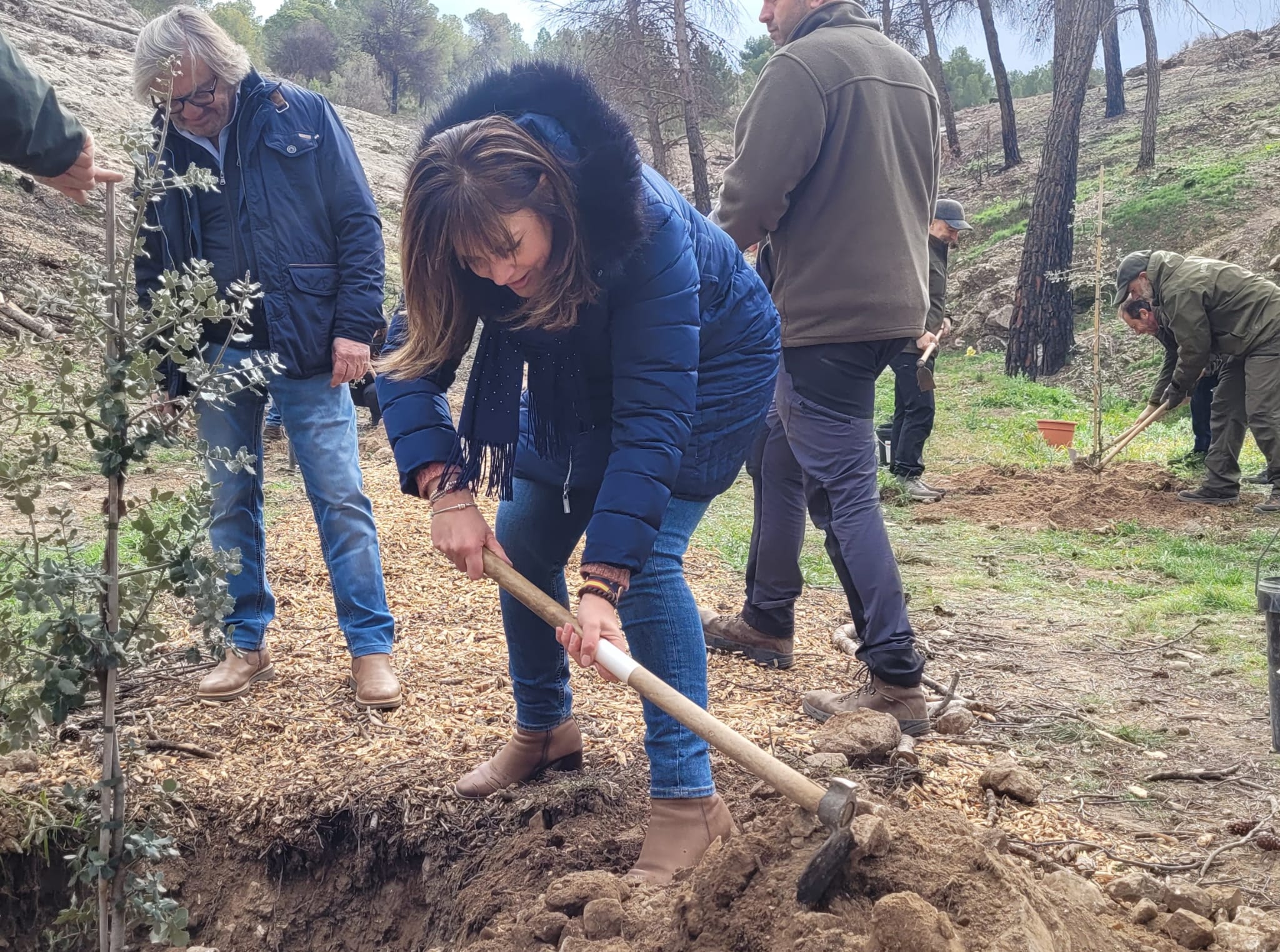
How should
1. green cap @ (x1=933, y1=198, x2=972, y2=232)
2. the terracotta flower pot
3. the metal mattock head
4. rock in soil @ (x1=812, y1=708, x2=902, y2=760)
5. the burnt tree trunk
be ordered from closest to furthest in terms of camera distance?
1. the metal mattock head
2. rock in soil @ (x1=812, y1=708, x2=902, y2=760)
3. green cap @ (x1=933, y1=198, x2=972, y2=232)
4. the terracotta flower pot
5. the burnt tree trunk

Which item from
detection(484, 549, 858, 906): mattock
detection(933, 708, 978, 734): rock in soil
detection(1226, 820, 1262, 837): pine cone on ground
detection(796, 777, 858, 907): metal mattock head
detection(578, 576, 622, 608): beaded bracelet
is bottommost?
detection(1226, 820, 1262, 837): pine cone on ground

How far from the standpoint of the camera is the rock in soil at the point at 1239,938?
2047mm

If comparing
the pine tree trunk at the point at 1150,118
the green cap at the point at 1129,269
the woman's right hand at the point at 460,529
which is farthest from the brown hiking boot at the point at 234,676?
the pine tree trunk at the point at 1150,118

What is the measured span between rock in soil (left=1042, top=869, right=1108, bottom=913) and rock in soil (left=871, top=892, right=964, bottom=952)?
0.54 metres

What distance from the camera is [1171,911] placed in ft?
7.41

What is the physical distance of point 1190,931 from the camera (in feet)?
6.90

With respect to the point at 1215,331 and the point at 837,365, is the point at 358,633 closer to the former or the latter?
the point at 837,365

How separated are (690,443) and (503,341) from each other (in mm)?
492

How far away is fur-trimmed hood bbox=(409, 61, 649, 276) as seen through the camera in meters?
2.03

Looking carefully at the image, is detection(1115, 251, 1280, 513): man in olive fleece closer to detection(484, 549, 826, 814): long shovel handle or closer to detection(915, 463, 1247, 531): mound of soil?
detection(915, 463, 1247, 531): mound of soil

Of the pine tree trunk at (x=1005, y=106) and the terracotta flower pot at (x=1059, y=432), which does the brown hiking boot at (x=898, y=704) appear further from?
the pine tree trunk at (x=1005, y=106)

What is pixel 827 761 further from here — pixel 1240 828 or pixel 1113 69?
pixel 1113 69

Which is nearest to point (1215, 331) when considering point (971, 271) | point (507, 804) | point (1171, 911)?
point (1171, 911)

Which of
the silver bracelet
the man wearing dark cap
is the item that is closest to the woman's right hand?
the silver bracelet
